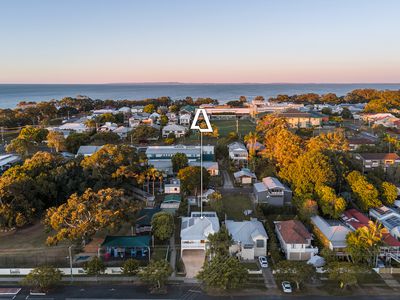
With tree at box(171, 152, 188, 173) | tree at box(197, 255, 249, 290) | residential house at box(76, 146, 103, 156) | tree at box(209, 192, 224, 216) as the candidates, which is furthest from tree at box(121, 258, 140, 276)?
residential house at box(76, 146, 103, 156)

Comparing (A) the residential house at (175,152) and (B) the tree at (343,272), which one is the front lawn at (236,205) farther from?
(A) the residential house at (175,152)

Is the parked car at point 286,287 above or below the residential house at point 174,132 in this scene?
below

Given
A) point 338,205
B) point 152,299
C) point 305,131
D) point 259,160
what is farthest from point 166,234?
point 305,131

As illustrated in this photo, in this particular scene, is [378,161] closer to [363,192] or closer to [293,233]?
[363,192]

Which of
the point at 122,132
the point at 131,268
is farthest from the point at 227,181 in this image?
the point at 122,132

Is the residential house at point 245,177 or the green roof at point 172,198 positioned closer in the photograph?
the green roof at point 172,198

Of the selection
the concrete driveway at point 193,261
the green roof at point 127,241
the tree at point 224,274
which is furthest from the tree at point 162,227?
the tree at point 224,274
